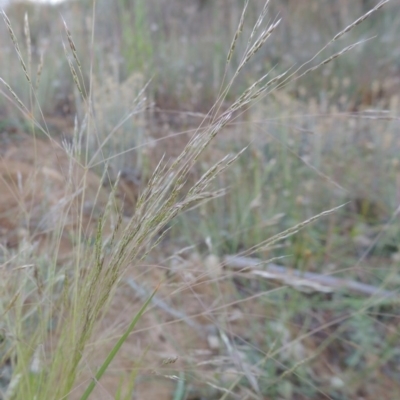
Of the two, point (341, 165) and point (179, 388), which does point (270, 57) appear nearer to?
point (341, 165)

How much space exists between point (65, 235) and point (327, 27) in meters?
5.29

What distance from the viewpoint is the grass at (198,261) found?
74 centimetres

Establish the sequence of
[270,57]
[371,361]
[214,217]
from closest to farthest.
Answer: [371,361], [214,217], [270,57]

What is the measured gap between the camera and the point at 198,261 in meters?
1.58

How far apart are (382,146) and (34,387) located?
7.97ft

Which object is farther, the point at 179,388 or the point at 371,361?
the point at 371,361

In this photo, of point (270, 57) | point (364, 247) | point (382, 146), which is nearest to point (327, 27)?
point (270, 57)

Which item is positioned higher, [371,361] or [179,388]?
[179,388]

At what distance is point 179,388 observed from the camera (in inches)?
50.8

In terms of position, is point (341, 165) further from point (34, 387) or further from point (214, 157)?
point (34, 387)

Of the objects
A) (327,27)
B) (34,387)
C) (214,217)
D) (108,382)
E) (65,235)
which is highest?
(34,387)

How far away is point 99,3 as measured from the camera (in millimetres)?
5945

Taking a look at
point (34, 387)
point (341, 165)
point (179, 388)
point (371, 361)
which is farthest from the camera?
point (341, 165)

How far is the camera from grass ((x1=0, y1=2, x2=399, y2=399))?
743mm
